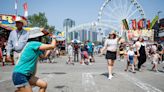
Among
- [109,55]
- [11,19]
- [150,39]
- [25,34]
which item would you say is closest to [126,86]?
[109,55]

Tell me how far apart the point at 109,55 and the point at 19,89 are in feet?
20.9

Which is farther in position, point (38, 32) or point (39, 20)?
point (39, 20)

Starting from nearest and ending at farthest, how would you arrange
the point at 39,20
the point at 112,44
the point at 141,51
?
the point at 112,44
the point at 141,51
the point at 39,20

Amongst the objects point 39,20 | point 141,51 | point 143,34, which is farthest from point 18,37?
point 143,34

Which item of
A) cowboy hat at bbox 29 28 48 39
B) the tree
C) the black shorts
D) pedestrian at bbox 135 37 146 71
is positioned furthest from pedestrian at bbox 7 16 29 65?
the tree

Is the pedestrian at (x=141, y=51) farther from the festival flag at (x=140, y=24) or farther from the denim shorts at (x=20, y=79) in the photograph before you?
the festival flag at (x=140, y=24)

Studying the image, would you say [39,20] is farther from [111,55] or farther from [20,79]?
[20,79]

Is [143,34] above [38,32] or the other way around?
above

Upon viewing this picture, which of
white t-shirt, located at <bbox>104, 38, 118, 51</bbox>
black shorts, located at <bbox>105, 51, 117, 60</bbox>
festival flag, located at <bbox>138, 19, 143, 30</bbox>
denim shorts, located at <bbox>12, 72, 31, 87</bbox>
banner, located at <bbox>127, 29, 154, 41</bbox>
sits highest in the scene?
festival flag, located at <bbox>138, 19, 143, 30</bbox>

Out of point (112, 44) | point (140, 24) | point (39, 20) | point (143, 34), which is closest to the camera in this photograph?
point (112, 44)

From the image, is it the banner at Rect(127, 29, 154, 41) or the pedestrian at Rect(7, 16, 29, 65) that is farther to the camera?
the banner at Rect(127, 29, 154, 41)

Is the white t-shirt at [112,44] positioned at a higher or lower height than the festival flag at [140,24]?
lower

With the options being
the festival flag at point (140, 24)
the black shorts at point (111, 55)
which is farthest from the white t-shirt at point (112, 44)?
the festival flag at point (140, 24)

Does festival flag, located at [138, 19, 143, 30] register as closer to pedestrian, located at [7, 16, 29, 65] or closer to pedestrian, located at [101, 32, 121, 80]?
pedestrian, located at [101, 32, 121, 80]
